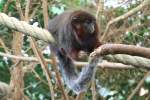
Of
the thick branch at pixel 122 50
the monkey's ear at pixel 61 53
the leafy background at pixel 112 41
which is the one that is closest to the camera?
the thick branch at pixel 122 50

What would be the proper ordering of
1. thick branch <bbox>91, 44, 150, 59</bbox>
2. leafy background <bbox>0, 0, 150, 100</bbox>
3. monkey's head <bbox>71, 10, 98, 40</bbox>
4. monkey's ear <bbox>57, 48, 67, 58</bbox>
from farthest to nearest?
leafy background <bbox>0, 0, 150, 100</bbox> < monkey's ear <bbox>57, 48, 67, 58</bbox> < monkey's head <bbox>71, 10, 98, 40</bbox> < thick branch <bbox>91, 44, 150, 59</bbox>

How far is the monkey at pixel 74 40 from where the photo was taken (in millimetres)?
1987

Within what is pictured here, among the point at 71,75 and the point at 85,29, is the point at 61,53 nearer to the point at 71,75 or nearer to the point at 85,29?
the point at 71,75

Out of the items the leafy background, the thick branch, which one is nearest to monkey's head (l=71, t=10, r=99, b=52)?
the thick branch

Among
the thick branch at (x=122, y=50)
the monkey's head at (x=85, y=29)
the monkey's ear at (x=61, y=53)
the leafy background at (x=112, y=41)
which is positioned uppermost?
the thick branch at (x=122, y=50)

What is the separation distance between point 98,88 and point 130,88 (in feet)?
0.78

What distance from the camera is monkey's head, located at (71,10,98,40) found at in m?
1.98

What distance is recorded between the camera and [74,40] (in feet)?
6.79

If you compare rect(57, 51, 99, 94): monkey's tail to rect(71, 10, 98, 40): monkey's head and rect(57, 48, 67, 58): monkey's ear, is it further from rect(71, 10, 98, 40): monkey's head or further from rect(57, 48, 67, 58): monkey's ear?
rect(71, 10, 98, 40): monkey's head

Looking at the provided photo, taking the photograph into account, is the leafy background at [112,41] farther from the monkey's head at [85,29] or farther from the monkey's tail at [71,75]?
the monkey's head at [85,29]

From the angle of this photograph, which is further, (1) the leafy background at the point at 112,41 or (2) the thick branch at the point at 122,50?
(1) the leafy background at the point at 112,41

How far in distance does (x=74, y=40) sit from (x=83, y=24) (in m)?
0.10

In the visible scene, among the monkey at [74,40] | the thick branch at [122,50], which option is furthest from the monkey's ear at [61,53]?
the thick branch at [122,50]

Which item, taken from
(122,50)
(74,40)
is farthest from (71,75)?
(122,50)
